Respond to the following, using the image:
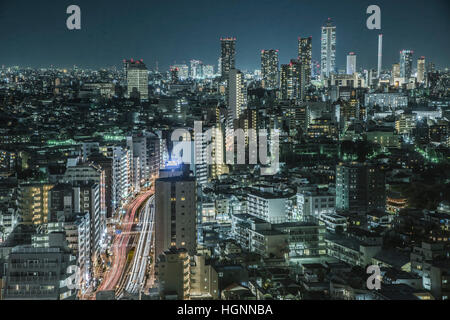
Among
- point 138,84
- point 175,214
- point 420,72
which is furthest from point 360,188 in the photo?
point 138,84

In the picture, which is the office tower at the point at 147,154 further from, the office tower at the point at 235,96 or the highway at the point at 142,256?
the highway at the point at 142,256

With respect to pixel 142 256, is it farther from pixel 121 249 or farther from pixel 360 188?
pixel 360 188

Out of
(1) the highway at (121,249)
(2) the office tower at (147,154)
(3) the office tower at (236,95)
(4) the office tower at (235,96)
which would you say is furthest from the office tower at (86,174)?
(3) the office tower at (236,95)

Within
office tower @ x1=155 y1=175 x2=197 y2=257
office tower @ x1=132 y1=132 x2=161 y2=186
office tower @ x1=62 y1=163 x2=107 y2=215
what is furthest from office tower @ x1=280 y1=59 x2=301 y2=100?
office tower @ x1=155 y1=175 x2=197 y2=257

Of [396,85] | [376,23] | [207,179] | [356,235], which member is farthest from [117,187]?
[396,85]

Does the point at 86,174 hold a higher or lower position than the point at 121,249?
higher

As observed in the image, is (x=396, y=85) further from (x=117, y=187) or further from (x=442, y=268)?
(x=442, y=268)

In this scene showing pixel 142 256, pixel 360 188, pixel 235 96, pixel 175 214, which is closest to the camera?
pixel 175 214
